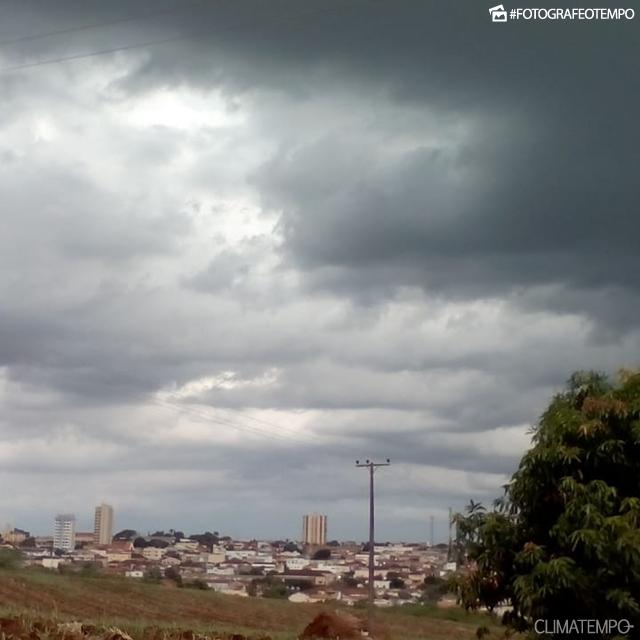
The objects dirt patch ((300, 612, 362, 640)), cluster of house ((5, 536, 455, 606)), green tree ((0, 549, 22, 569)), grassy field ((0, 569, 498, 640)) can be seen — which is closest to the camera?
dirt patch ((300, 612, 362, 640))

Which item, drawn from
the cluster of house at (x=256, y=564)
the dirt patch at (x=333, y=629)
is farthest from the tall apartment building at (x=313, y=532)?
the dirt patch at (x=333, y=629)

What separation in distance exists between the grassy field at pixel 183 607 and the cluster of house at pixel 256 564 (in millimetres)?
2561

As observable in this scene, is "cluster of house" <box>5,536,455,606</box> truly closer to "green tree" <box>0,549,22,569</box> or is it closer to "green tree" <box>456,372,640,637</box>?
"green tree" <box>0,549,22,569</box>

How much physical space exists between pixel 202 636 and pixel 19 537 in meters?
47.6

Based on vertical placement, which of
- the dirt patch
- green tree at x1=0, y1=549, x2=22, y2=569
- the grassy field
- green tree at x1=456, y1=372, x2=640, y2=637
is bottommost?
the grassy field

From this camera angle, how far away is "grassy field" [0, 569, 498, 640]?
39250mm

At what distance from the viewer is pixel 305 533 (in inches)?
2472

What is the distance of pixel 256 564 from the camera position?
59156 millimetres

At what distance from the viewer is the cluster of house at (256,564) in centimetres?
5247

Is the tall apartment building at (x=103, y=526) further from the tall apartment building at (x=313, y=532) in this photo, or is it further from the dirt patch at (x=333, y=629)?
the dirt patch at (x=333, y=629)

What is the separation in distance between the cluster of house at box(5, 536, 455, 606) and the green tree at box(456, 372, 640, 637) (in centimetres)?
3236

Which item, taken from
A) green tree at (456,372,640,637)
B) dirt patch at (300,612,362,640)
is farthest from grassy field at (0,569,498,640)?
green tree at (456,372,640,637)

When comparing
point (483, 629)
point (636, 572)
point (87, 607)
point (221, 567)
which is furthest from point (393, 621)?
point (636, 572)

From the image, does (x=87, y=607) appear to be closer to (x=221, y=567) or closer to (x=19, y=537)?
(x=221, y=567)
